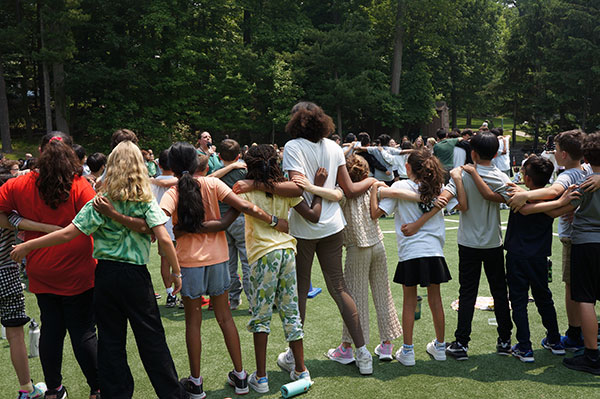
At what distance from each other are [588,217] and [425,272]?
1388 mm

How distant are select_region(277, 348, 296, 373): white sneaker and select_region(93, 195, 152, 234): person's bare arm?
172cm

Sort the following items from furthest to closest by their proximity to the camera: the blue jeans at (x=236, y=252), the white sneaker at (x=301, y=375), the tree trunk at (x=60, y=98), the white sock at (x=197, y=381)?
the tree trunk at (x=60, y=98) → the blue jeans at (x=236, y=252) → the white sneaker at (x=301, y=375) → the white sock at (x=197, y=381)

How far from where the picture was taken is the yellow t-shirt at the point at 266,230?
3.71 meters

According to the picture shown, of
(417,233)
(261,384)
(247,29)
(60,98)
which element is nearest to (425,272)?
(417,233)

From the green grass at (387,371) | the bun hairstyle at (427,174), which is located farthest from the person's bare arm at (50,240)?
the bun hairstyle at (427,174)

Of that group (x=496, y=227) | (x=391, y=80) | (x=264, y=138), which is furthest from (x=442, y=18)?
(x=496, y=227)

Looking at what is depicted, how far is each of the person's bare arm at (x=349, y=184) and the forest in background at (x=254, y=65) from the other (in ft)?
81.7

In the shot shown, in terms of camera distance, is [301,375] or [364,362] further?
[364,362]

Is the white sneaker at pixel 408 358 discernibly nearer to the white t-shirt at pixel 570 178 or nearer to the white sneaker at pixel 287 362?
the white sneaker at pixel 287 362

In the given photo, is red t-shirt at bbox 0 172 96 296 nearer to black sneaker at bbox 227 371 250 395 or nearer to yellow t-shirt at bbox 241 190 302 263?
yellow t-shirt at bbox 241 190 302 263

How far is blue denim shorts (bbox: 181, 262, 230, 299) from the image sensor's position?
363cm

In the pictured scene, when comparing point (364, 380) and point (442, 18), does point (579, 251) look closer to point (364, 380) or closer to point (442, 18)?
point (364, 380)

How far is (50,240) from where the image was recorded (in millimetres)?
3168

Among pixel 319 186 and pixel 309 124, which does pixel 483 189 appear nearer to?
pixel 319 186
